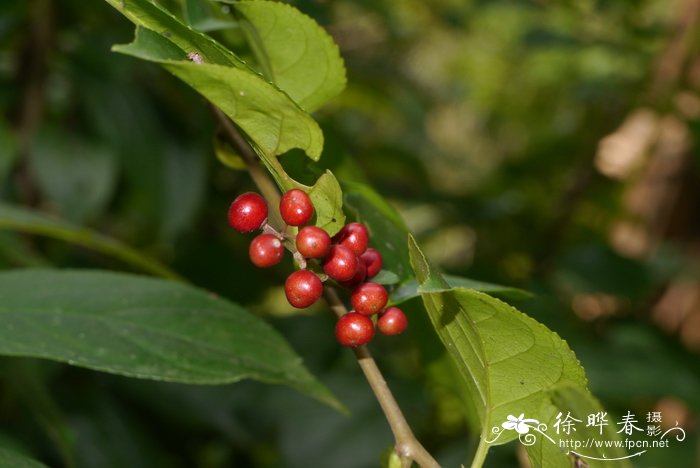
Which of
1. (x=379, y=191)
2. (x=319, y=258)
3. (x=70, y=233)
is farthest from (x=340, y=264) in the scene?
(x=379, y=191)

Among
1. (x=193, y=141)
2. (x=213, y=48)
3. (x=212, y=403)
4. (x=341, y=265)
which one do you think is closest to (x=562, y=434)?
(x=341, y=265)

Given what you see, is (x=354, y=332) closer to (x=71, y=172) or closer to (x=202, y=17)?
(x=202, y=17)

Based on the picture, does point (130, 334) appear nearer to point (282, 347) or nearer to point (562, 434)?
point (282, 347)

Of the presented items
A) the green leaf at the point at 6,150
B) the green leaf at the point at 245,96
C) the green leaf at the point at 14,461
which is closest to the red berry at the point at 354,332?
the green leaf at the point at 245,96

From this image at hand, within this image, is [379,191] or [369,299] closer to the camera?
[369,299]

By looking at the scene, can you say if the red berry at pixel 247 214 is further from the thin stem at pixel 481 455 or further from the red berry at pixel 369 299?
the thin stem at pixel 481 455

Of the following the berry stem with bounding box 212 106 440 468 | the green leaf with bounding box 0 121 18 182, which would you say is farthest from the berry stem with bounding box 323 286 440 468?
the green leaf with bounding box 0 121 18 182

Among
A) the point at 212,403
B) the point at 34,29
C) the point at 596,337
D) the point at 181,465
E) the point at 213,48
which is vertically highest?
the point at 213,48
